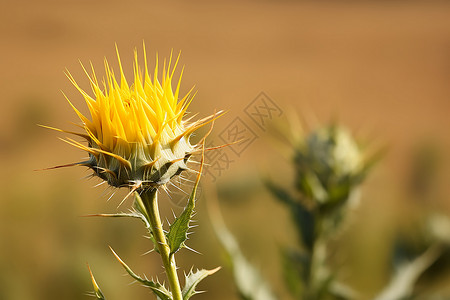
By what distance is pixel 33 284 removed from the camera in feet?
15.2

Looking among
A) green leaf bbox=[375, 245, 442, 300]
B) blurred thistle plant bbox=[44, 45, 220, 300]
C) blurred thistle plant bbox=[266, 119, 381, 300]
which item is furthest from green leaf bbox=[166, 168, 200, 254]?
green leaf bbox=[375, 245, 442, 300]

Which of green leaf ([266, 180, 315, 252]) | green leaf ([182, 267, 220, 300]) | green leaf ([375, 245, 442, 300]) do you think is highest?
green leaf ([182, 267, 220, 300])

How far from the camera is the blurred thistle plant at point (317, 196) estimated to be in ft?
8.10

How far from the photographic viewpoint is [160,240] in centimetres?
94

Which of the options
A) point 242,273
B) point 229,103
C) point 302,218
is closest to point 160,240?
point 242,273

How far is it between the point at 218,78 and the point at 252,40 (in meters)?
2.89

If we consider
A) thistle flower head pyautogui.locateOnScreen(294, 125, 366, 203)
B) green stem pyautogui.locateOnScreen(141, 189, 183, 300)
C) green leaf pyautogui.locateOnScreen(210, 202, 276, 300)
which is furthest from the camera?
thistle flower head pyautogui.locateOnScreen(294, 125, 366, 203)

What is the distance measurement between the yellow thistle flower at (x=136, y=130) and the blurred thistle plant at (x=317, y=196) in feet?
5.28

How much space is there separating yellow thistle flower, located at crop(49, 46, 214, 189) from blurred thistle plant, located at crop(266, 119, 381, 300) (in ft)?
5.28

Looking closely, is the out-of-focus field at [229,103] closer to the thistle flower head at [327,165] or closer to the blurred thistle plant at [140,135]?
the thistle flower head at [327,165]

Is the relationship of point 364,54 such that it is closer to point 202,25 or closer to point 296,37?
point 296,37

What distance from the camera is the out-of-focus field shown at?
456 cm

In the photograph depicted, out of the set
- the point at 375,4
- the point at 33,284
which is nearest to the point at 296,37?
the point at 375,4

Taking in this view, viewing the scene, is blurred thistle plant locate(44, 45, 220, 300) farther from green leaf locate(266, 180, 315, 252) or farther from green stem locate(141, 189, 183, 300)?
green leaf locate(266, 180, 315, 252)
